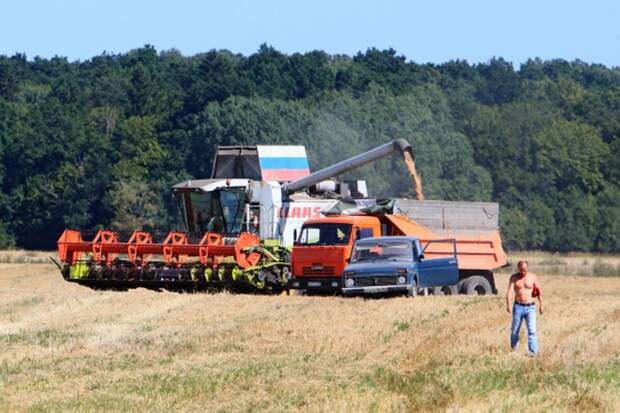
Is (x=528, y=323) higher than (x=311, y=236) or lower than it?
lower

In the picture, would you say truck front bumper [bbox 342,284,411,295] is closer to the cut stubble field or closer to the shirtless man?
the cut stubble field

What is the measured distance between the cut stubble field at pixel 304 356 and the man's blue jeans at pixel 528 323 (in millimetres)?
210

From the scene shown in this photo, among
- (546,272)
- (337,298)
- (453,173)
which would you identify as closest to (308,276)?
(337,298)

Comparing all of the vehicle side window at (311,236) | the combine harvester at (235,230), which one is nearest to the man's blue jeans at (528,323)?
the vehicle side window at (311,236)

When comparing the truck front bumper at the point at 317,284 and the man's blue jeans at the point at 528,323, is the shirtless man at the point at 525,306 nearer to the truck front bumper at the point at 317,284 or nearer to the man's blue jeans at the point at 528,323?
the man's blue jeans at the point at 528,323

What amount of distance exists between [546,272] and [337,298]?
68.4ft

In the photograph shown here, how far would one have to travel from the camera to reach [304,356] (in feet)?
74.6

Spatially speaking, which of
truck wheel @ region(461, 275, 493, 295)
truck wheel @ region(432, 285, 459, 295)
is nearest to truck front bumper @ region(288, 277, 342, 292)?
truck wheel @ region(432, 285, 459, 295)

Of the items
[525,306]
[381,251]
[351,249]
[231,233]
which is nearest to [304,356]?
[525,306]

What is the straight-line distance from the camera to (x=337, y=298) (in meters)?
31.1

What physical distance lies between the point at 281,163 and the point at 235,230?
2398 mm

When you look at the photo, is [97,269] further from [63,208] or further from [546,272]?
[63,208]

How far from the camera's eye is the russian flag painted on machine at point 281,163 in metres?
37.4

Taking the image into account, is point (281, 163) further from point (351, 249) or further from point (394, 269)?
point (394, 269)
